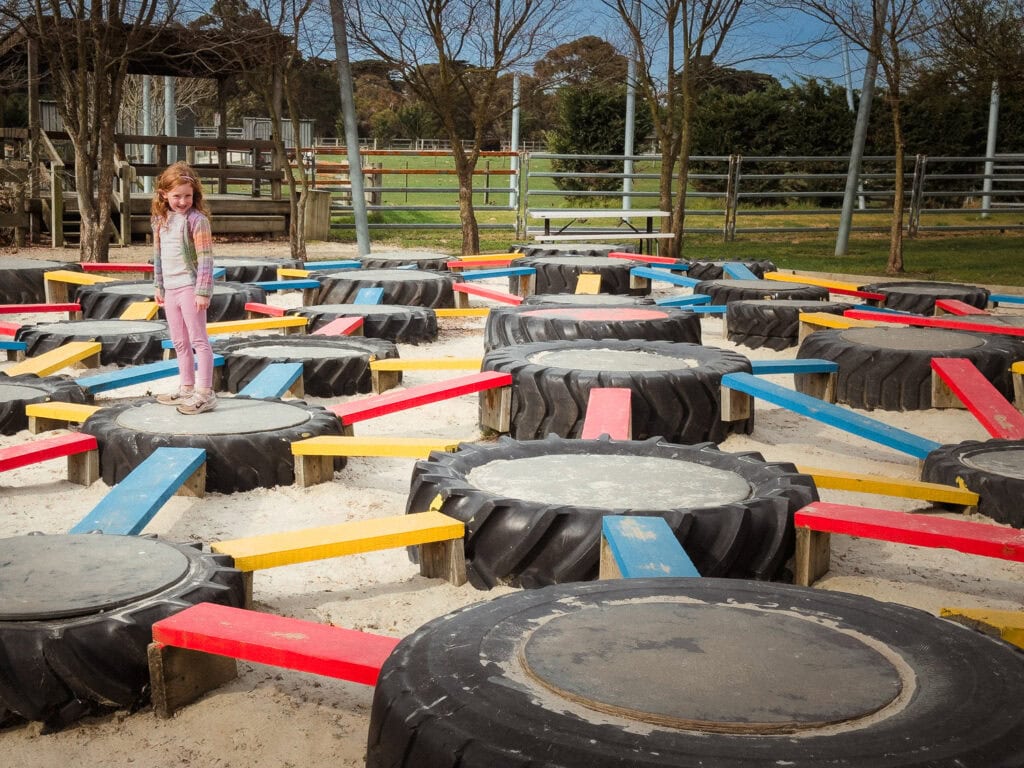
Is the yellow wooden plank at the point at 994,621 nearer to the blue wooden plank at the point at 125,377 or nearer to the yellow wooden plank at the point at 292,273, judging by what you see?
the blue wooden plank at the point at 125,377

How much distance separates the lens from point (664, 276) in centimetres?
1047

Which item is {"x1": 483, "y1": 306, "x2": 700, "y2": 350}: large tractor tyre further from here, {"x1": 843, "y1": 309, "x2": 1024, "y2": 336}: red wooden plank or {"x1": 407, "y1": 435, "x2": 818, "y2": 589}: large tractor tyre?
{"x1": 407, "y1": 435, "x2": 818, "y2": 589}: large tractor tyre

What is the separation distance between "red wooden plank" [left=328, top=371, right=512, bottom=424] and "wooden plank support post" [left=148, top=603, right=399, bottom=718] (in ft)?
8.12

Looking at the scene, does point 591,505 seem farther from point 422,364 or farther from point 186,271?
→ point 422,364

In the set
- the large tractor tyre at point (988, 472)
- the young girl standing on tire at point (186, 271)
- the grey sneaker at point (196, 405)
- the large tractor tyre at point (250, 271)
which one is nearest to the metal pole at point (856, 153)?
the large tractor tyre at point (250, 271)

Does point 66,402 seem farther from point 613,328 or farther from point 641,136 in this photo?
point 641,136

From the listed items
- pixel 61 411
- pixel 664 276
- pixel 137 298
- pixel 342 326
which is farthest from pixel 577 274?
pixel 61 411

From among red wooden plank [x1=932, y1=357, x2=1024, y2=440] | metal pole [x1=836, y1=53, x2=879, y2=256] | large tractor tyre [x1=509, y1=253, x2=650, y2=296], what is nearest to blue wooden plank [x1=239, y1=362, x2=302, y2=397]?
red wooden plank [x1=932, y1=357, x2=1024, y2=440]

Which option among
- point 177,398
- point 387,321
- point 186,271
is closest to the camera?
point 186,271

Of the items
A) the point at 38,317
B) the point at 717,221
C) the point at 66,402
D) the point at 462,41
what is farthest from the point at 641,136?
the point at 66,402

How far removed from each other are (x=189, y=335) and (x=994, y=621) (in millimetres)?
3530

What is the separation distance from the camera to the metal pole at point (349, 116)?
541 inches

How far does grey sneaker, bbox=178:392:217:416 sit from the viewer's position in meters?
5.07

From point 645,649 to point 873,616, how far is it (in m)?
0.52
